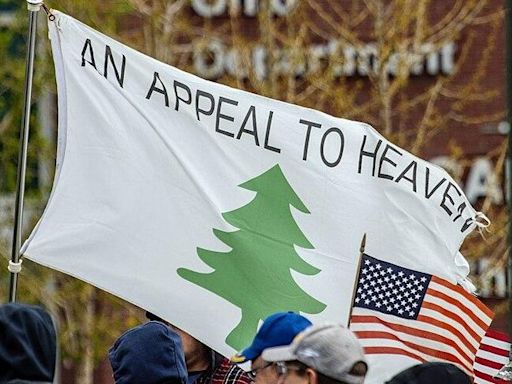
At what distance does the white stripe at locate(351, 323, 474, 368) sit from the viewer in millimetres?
7164

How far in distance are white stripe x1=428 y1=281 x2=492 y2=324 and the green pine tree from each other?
1.83 feet

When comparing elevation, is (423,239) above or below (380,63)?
below

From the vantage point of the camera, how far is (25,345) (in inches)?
196

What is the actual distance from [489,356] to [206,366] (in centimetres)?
147

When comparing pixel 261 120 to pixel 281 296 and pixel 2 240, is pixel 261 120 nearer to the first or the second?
pixel 281 296

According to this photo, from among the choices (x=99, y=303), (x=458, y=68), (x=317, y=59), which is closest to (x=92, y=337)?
(x=99, y=303)

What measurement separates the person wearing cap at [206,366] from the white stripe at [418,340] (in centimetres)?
64

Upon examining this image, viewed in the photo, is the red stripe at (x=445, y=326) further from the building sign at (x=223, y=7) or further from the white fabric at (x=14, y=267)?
the building sign at (x=223, y=7)

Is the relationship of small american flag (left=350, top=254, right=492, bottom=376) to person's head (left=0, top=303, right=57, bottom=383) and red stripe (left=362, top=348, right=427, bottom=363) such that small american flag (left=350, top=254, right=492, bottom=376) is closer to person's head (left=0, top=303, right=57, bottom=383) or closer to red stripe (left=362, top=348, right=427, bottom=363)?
red stripe (left=362, top=348, right=427, bottom=363)

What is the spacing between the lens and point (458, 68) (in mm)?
18594

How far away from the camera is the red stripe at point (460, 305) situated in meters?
7.24

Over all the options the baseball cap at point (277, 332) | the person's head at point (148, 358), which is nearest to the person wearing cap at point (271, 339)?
the baseball cap at point (277, 332)

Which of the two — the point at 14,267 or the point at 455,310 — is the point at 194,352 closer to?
the point at 14,267

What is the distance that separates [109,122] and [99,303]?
454 inches
